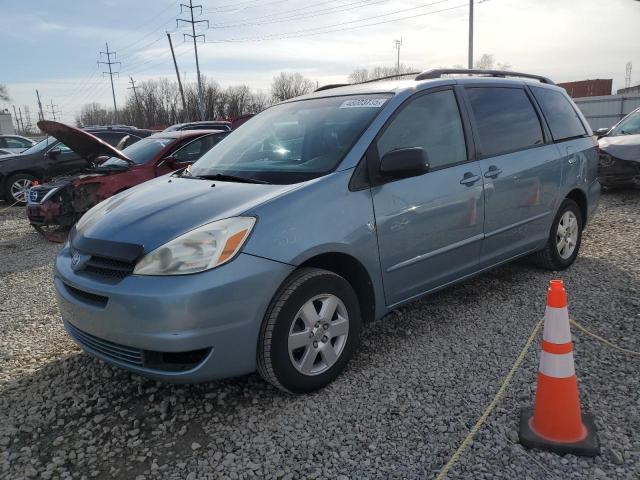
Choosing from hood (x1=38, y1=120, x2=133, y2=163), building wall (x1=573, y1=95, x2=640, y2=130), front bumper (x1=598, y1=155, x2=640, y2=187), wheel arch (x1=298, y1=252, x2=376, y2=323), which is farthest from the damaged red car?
building wall (x1=573, y1=95, x2=640, y2=130)

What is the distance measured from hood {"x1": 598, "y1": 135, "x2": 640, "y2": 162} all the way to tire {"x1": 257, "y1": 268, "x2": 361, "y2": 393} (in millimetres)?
7499

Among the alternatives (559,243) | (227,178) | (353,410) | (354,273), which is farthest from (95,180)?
(559,243)

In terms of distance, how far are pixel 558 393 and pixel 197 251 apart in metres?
1.83

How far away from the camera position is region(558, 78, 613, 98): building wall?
4822cm

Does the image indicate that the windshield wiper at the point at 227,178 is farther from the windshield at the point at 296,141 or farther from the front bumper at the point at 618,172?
the front bumper at the point at 618,172

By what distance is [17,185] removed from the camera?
1151 centimetres

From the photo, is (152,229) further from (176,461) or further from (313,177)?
(176,461)

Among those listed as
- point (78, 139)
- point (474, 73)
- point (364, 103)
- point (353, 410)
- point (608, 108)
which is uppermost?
point (474, 73)

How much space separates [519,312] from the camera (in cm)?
401

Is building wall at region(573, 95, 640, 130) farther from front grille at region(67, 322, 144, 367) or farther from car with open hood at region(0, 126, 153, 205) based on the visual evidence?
front grille at region(67, 322, 144, 367)

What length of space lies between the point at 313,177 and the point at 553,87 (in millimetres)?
3254

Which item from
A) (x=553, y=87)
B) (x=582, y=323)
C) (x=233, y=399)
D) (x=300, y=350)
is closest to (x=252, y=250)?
(x=300, y=350)

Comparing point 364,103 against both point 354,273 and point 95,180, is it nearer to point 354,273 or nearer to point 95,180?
point 354,273

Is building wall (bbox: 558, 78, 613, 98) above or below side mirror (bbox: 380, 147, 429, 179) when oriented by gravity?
above
